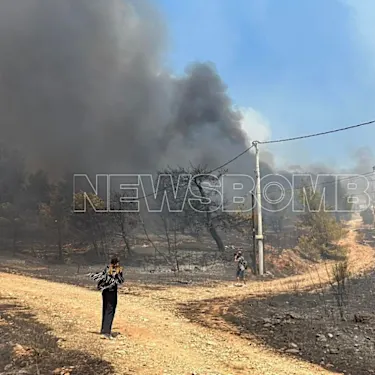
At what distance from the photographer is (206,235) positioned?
33250 mm

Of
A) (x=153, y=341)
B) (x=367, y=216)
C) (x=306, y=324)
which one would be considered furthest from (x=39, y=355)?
(x=367, y=216)

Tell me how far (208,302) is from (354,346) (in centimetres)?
533

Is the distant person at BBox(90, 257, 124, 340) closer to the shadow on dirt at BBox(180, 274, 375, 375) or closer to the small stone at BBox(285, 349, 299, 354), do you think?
the shadow on dirt at BBox(180, 274, 375, 375)

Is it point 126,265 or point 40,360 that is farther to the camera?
point 126,265

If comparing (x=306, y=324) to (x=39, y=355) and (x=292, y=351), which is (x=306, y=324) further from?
(x=39, y=355)

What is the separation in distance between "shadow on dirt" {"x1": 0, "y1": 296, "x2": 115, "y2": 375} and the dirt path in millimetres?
170

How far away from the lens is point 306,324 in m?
8.32

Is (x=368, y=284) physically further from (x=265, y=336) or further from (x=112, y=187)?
(x=112, y=187)

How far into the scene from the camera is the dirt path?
5.61 meters

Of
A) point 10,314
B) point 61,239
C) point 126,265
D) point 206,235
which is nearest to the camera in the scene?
point 10,314

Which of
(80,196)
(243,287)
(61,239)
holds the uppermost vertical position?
(80,196)

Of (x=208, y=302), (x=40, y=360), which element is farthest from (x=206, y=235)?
(x=40, y=360)

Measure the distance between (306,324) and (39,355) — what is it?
513 cm

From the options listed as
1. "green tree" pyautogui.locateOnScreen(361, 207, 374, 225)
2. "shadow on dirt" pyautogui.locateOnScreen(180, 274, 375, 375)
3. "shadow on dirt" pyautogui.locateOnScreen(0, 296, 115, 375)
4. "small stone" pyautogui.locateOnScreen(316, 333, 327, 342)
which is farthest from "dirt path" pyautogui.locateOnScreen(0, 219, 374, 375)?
"green tree" pyautogui.locateOnScreen(361, 207, 374, 225)
